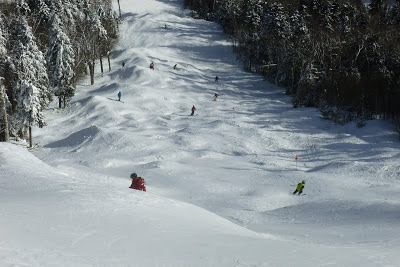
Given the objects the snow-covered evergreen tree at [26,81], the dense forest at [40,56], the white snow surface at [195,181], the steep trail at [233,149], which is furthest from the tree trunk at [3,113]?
the steep trail at [233,149]

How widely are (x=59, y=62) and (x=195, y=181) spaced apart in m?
29.6

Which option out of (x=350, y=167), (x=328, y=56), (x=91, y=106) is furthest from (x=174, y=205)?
(x=328, y=56)

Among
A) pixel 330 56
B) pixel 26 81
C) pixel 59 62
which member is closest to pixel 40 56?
pixel 59 62

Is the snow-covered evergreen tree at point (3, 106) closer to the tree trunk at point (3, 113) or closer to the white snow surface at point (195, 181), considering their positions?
the tree trunk at point (3, 113)

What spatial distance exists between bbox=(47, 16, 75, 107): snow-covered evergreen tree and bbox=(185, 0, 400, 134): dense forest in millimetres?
31038

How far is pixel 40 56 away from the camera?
3622 cm

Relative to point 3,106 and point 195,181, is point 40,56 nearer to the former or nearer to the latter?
point 3,106

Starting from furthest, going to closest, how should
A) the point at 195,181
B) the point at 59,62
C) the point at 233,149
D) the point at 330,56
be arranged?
the point at 330,56 < the point at 59,62 < the point at 233,149 < the point at 195,181

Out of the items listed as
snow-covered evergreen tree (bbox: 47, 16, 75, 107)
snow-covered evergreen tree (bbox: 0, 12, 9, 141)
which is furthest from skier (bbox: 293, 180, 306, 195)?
snow-covered evergreen tree (bbox: 47, 16, 75, 107)

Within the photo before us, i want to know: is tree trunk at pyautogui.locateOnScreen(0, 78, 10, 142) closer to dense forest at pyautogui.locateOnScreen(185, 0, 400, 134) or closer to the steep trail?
the steep trail

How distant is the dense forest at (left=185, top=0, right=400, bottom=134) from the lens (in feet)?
117

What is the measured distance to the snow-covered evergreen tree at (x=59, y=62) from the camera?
4094 cm

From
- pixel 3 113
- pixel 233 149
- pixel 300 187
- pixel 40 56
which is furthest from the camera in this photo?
pixel 40 56

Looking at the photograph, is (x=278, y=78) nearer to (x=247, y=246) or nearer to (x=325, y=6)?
(x=325, y=6)
